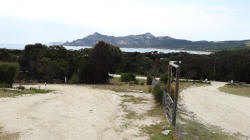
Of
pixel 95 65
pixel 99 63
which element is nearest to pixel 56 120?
pixel 99 63

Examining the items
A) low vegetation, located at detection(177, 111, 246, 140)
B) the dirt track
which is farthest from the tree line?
low vegetation, located at detection(177, 111, 246, 140)

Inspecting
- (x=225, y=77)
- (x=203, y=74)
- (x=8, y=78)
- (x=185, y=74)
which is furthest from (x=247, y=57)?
(x=8, y=78)

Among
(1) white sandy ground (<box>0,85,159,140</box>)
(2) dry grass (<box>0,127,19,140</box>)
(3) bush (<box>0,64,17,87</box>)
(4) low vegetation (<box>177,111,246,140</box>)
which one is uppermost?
(3) bush (<box>0,64,17,87</box>)

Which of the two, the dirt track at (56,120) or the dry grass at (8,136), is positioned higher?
the dry grass at (8,136)

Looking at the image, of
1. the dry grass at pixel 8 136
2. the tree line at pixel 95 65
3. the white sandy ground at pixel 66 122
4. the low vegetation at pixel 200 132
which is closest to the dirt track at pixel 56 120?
the white sandy ground at pixel 66 122

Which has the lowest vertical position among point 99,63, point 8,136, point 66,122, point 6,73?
point 66,122

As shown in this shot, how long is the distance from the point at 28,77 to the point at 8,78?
55.1ft

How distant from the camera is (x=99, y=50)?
28703mm

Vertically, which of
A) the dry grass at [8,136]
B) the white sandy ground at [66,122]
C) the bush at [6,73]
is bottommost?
the white sandy ground at [66,122]

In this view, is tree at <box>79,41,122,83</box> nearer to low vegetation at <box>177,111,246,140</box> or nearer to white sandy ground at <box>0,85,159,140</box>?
white sandy ground at <box>0,85,159,140</box>

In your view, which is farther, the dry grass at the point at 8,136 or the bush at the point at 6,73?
the bush at the point at 6,73

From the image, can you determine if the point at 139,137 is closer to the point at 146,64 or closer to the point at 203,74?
the point at 203,74

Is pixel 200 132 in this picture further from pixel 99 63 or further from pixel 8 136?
pixel 99 63

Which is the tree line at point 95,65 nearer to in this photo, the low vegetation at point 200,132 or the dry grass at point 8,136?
the dry grass at point 8,136
